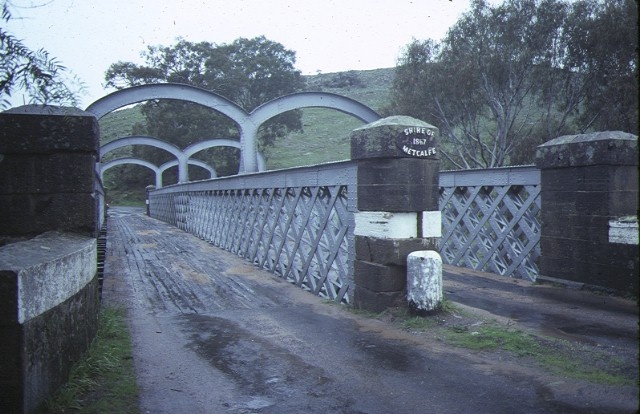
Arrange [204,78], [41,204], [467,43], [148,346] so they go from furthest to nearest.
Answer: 1. [204,78]
2. [467,43]
3. [148,346]
4. [41,204]

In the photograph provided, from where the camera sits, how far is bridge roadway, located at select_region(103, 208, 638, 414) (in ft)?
13.0

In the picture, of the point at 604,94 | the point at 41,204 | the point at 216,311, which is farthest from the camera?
the point at 604,94

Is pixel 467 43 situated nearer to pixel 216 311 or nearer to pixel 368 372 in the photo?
pixel 216 311

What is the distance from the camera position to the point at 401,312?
252 inches

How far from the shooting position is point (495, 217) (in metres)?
10.5

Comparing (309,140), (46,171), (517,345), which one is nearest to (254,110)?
(46,171)

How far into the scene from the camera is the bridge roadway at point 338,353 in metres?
3.95

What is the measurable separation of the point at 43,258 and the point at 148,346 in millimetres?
2276

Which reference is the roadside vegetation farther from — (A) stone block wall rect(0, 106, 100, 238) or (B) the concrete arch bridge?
(B) the concrete arch bridge

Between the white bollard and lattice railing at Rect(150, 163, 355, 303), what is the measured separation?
1244 millimetres

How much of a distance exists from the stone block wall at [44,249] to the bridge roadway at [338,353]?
32.0 inches

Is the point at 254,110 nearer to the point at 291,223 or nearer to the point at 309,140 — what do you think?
the point at 291,223

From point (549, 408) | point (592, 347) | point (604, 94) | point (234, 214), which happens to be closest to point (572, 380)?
point (549, 408)

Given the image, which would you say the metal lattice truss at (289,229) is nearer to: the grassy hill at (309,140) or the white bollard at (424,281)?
the white bollard at (424,281)
